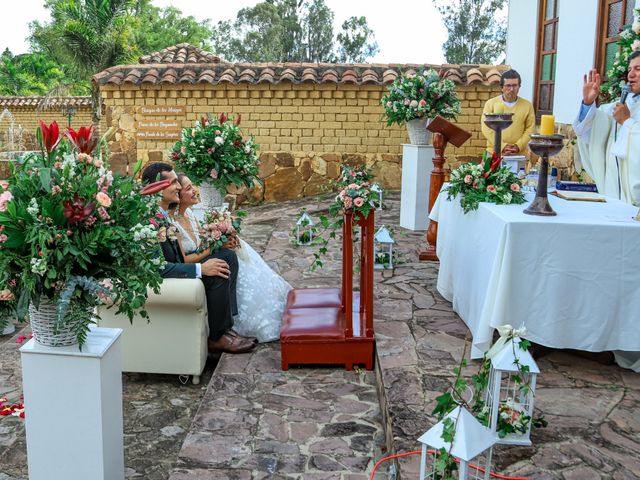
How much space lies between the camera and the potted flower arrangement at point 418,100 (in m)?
8.03

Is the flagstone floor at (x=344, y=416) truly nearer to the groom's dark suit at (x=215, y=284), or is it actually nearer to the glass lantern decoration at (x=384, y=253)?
the groom's dark suit at (x=215, y=284)

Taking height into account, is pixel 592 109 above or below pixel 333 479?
above

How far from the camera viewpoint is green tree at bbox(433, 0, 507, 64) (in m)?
30.8

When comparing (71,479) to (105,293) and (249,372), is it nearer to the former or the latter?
(105,293)

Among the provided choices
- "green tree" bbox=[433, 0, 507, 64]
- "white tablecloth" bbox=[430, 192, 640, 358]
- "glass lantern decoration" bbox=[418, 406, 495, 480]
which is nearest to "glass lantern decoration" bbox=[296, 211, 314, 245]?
"white tablecloth" bbox=[430, 192, 640, 358]

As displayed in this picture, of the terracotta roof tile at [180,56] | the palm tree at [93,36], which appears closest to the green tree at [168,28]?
the palm tree at [93,36]

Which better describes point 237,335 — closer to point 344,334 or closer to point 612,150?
point 344,334

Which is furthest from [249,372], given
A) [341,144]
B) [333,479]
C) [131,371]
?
[341,144]

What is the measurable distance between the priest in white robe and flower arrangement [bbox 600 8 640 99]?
0.36 meters

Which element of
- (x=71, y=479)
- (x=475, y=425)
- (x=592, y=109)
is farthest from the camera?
(x=592, y=109)

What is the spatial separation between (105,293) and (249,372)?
6.10 feet

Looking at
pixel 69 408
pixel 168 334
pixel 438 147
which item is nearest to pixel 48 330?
pixel 69 408

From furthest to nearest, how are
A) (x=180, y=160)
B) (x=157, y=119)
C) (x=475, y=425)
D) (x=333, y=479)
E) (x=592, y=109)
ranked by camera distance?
(x=157, y=119), (x=180, y=160), (x=592, y=109), (x=333, y=479), (x=475, y=425)

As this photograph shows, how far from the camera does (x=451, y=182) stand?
5.02 metres
